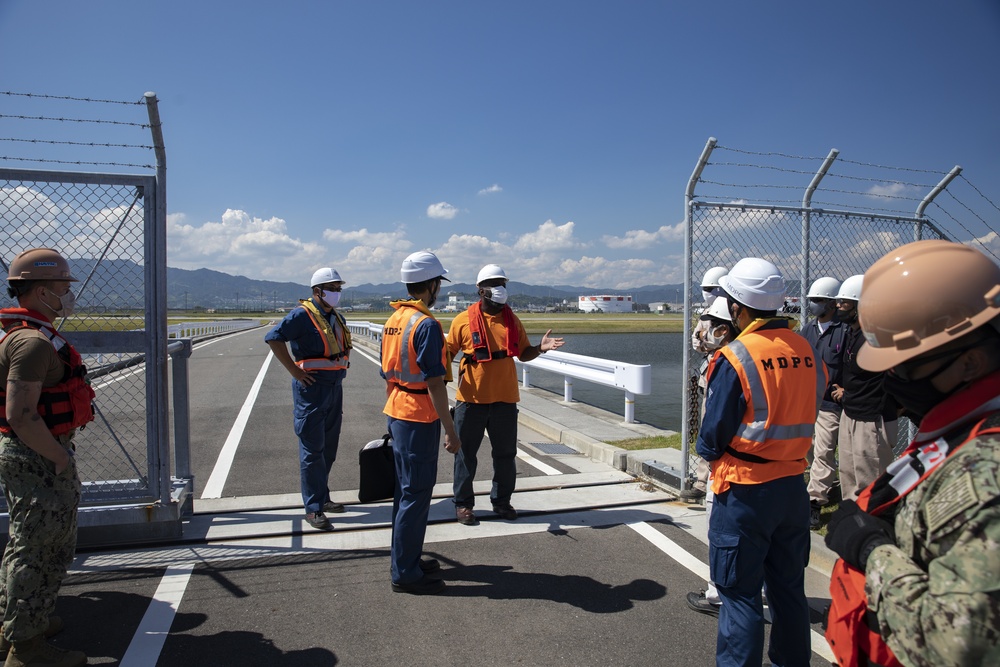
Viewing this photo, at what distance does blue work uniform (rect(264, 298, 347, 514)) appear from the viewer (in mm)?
5301

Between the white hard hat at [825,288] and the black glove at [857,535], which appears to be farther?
the white hard hat at [825,288]

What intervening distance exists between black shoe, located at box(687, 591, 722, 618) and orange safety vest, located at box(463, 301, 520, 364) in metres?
2.49

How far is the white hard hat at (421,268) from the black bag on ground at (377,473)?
4.27 feet

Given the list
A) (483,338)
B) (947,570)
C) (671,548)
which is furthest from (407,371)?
(947,570)

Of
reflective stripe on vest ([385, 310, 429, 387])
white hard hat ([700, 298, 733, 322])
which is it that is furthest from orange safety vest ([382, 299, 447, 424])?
white hard hat ([700, 298, 733, 322])

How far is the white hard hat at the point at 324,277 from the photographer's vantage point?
5.90 meters

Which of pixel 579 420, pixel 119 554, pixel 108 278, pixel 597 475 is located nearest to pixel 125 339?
pixel 108 278

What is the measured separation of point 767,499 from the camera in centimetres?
280

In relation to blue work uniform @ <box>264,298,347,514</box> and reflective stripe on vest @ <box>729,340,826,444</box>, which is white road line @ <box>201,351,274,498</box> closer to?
blue work uniform @ <box>264,298,347,514</box>

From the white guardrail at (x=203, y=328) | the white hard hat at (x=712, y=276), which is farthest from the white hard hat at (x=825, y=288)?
the white guardrail at (x=203, y=328)

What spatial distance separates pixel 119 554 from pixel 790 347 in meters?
4.89

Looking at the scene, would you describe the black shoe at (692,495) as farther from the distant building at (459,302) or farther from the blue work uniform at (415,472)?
the blue work uniform at (415,472)

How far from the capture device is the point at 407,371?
164 inches

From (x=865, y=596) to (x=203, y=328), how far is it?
142 ft
